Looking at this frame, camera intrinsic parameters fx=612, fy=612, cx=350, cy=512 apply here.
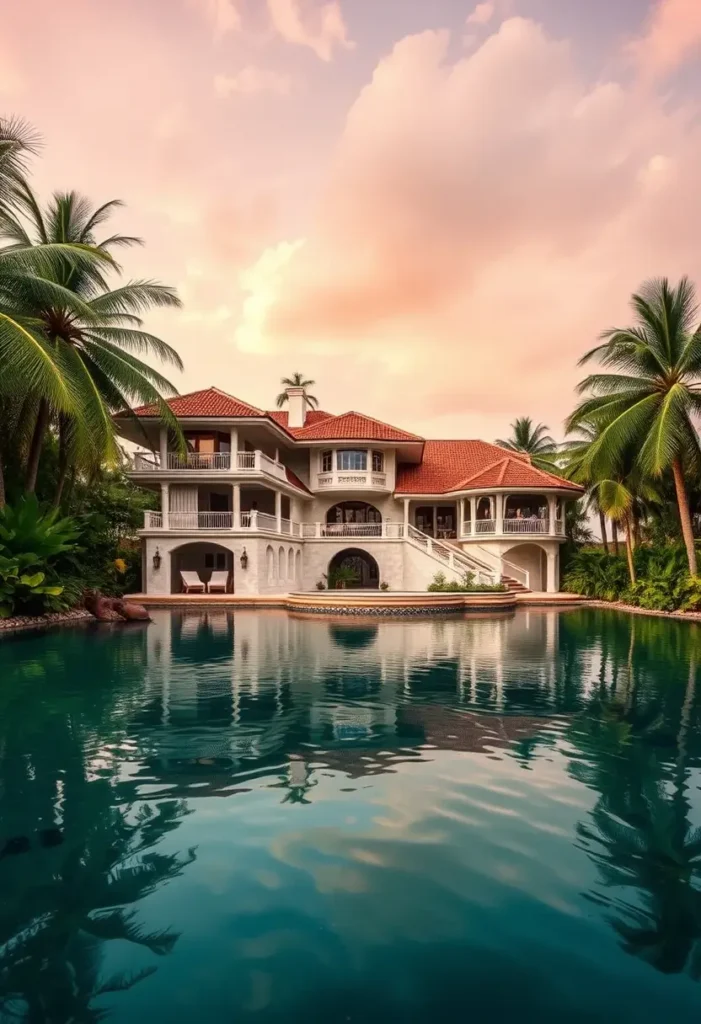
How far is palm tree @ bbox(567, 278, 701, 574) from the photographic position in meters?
21.3

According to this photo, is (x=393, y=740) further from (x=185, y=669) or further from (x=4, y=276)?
(x=4, y=276)

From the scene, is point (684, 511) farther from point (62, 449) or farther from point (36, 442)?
point (36, 442)

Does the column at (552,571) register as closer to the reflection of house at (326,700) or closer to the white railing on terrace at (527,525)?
the white railing on terrace at (527,525)

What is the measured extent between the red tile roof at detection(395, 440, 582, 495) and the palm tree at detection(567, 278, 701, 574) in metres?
5.92

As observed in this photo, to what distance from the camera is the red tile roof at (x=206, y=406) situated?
83.8ft

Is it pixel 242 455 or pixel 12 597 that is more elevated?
pixel 242 455

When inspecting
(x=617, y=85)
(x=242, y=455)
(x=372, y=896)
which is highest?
(x=617, y=85)

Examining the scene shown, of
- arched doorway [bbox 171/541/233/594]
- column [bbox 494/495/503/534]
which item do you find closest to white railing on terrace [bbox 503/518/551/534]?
column [bbox 494/495/503/534]

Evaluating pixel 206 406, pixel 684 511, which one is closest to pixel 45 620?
pixel 206 406

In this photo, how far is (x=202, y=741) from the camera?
690 centimetres

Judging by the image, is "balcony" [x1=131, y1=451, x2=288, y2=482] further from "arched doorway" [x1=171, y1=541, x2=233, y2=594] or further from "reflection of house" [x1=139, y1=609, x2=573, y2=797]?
"reflection of house" [x1=139, y1=609, x2=573, y2=797]

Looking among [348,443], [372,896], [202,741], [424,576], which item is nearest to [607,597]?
[424,576]

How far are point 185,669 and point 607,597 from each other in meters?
21.9

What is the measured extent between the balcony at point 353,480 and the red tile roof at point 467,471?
140 centimetres
